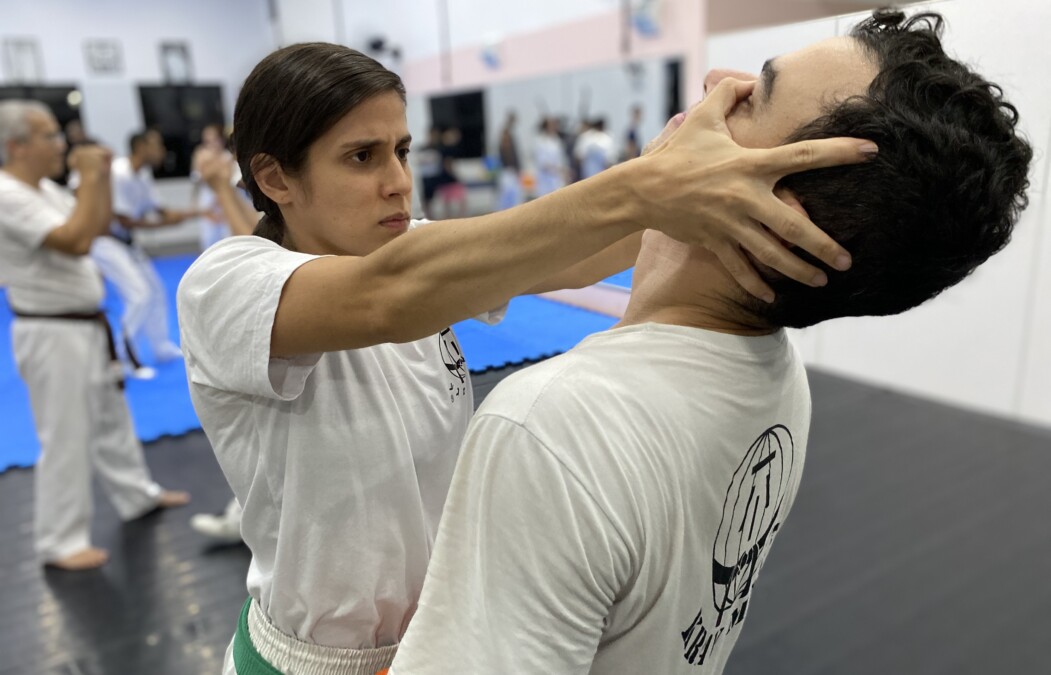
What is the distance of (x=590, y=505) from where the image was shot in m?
0.59

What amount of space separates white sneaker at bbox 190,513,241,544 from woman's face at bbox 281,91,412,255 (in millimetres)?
2193

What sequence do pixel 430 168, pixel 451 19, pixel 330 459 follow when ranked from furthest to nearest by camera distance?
1. pixel 451 19
2. pixel 430 168
3. pixel 330 459

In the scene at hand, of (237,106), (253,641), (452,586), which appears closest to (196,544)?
(253,641)

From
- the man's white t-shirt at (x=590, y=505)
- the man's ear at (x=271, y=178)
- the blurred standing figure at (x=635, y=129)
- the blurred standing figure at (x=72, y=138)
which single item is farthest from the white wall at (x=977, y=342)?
the blurred standing figure at (x=72, y=138)

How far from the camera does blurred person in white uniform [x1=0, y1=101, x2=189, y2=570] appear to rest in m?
2.58

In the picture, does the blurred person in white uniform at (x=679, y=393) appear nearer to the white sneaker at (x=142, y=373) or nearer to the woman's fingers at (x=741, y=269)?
the woman's fingers at (x=741, y=269)

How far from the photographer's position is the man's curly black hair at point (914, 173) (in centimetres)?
58

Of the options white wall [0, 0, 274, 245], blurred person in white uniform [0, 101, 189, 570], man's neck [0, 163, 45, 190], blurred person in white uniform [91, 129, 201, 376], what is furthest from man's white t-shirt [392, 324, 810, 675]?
white wall [0, 0, 274, 245]

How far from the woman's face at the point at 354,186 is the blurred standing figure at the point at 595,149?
6.00 meters

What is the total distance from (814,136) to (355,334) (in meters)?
0.45

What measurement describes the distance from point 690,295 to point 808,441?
9.00 ft

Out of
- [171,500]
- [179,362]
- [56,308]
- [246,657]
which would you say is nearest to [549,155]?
[179,362]

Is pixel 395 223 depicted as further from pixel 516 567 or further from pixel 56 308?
pixel 56 308

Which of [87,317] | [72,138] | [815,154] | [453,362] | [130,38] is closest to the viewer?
[815,154]
